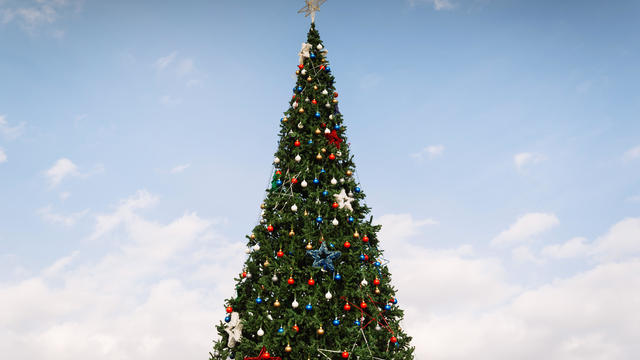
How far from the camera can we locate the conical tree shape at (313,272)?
624 centimetres

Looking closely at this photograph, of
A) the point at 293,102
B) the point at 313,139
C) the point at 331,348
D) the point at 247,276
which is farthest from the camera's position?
the point at 293,102

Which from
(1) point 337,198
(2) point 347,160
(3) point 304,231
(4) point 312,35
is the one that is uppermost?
(4) point 312,35

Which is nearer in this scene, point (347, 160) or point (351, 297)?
point (351, 297)

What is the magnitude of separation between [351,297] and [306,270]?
0.78m

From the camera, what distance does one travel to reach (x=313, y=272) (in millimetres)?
6445

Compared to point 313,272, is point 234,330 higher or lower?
lower

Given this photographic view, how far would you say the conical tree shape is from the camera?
6.24 meters

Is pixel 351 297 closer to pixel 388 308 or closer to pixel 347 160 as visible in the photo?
pixel 388 308

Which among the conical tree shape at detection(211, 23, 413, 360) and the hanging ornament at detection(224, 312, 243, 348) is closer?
the conical tree shape at detection(211, 23, 413, 360)

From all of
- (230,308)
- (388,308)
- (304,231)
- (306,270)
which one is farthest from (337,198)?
(230,308)

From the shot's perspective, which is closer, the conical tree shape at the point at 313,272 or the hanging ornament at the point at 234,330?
the conical tree shape at the point at 313,272

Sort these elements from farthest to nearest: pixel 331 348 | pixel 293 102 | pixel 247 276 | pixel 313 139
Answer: pixel 293 102, pixel 313 139, pixel 247 276, pixel 331 348

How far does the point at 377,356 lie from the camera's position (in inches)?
249

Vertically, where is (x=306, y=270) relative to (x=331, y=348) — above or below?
above
